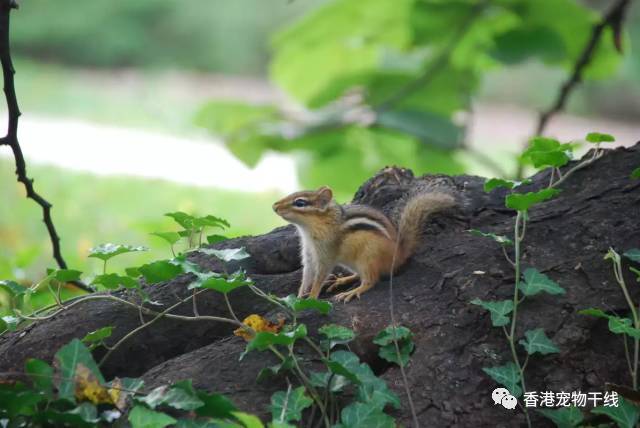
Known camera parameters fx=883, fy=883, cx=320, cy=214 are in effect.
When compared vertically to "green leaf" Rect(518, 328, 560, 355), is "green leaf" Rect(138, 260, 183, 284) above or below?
above

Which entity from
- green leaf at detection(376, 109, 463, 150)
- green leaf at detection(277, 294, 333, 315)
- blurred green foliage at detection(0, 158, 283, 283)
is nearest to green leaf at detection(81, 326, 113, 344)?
green leaf at detection(277, 294, 333, 315)

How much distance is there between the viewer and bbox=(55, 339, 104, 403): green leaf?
98.8 inches

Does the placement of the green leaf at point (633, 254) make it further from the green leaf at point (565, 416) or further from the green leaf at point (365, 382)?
the green leaf at point (365, 382)

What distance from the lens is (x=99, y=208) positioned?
10.0 m

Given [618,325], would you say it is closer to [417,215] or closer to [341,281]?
[417,215]

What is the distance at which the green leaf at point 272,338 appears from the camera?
2.54 metres

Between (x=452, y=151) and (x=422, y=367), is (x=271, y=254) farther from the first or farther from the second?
(x=452, y=151)

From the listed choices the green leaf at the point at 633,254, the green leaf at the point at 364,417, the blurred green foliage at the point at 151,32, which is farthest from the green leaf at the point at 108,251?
the blurred green foliage at the point at 151,32

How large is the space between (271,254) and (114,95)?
1487 cm

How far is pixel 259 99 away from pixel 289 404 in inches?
624

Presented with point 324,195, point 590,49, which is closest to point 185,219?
point 324,195

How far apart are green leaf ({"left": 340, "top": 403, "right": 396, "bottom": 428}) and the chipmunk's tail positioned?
0.93m

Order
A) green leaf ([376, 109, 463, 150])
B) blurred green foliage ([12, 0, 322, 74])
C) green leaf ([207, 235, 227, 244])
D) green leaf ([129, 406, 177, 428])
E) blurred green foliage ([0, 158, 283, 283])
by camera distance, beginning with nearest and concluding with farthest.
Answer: green leaf ([129, 406, 177, 428]), green leaf ([207, 235, 227, 244]), green leaf ([376, 109, 463, 150]), blurred green foliage ([0, 158, 283, 283]), blurred green foliage ([12, 0, 322, 74])

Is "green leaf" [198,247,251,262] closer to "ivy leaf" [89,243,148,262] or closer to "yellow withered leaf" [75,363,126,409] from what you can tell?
"ivy leaf" [89,243,148,262]
